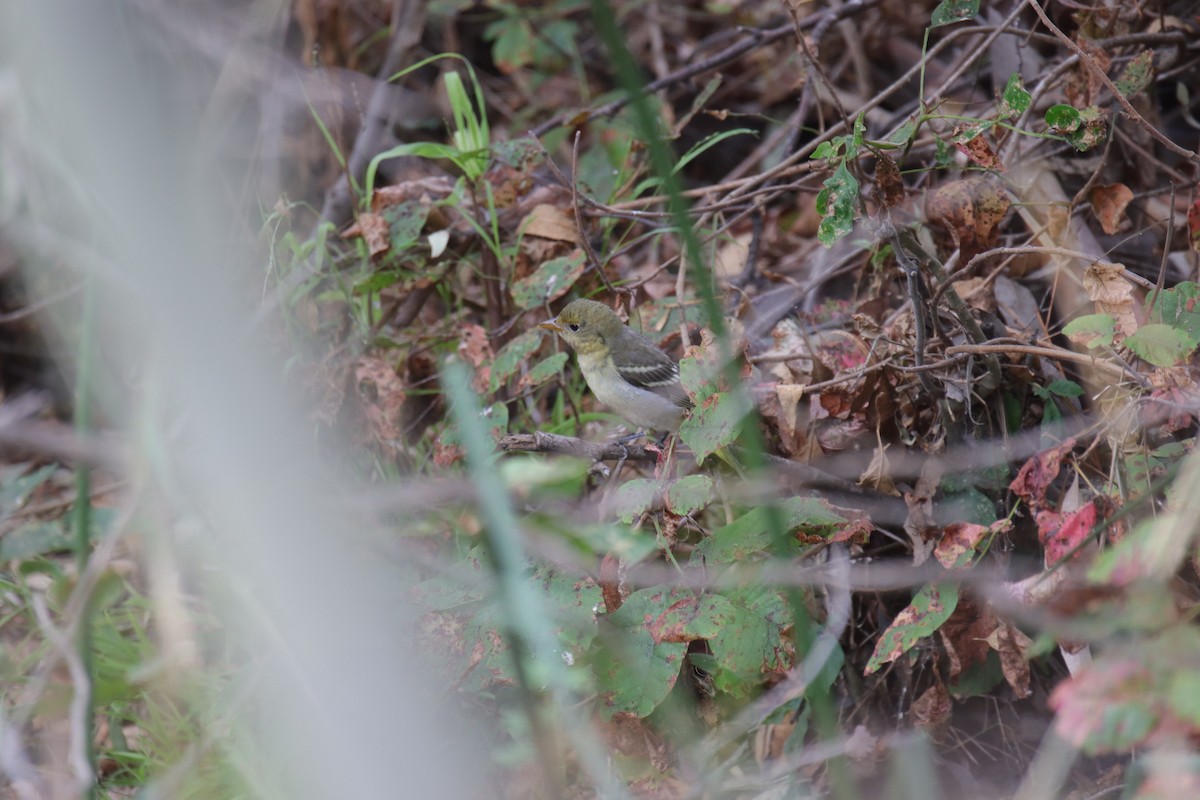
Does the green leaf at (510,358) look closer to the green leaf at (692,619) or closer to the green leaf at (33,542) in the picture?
the green leaf at (692,619)

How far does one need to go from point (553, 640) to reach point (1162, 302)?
4.84 feet

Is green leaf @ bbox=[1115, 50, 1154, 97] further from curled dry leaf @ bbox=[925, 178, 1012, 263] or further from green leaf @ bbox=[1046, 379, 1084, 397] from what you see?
green leaf @ bbox=[1046, 379, 1084, 397]

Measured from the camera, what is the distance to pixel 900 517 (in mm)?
2684

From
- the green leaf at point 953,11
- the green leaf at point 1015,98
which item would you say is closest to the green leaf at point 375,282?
the green leaf at point 953,11

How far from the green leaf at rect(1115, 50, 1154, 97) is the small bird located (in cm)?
150

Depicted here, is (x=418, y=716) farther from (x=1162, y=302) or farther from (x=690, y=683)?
(x=1162, y=302)

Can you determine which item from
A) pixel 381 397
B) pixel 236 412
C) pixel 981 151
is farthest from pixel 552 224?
pixel 236 412

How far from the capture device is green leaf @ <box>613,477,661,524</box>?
242 cm

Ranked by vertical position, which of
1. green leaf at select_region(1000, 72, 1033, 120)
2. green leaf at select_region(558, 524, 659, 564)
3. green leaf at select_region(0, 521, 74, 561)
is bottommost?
green leaf at select_region(0, 521, 74, 561)

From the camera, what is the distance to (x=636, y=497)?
245 centimetres

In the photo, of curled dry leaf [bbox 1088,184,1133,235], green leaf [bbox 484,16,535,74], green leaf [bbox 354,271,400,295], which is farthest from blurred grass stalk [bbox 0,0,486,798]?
green leaf [bbox 484,16,535,74]

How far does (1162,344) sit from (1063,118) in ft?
2.13

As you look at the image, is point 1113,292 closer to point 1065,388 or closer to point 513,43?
point 1065,388

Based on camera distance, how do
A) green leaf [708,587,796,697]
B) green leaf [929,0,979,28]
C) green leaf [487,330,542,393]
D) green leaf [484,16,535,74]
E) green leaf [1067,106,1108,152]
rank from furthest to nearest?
green leaf [484,16,535,74] → green leaf [487,330,542,393] → green leaf [929,0,979,28] → green leaf [1067,106,1108,152] → green leaf [708,587,796,697]
